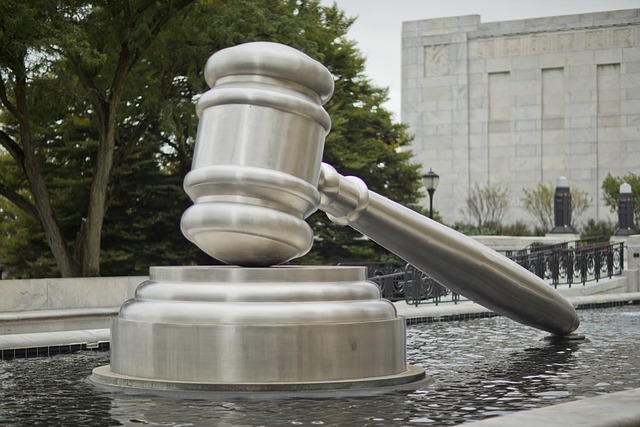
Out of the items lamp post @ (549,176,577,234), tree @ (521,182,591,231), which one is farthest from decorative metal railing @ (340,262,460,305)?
tree @ (521,182,591,231)

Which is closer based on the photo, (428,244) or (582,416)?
(582,416)

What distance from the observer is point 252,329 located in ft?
18.3

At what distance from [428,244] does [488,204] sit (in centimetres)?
4995

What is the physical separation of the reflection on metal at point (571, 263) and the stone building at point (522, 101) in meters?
31.3

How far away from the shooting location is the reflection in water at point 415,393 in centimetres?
Answer: 490

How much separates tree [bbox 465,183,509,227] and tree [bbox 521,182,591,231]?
122 cm

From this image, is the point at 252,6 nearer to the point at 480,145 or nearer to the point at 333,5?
the point at 333,5

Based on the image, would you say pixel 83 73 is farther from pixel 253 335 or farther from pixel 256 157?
pixel 253 335

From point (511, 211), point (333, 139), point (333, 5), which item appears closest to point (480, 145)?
point (511, 211)

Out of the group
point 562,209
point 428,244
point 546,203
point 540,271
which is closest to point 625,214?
point 562,209

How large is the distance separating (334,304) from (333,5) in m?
31.3

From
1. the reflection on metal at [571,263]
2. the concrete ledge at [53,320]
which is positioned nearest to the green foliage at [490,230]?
the reflection on metal at [571,263]

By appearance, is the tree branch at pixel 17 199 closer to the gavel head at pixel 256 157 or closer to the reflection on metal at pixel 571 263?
the reflection on metal at pixel 571 263

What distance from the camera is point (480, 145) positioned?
59.2 meters
